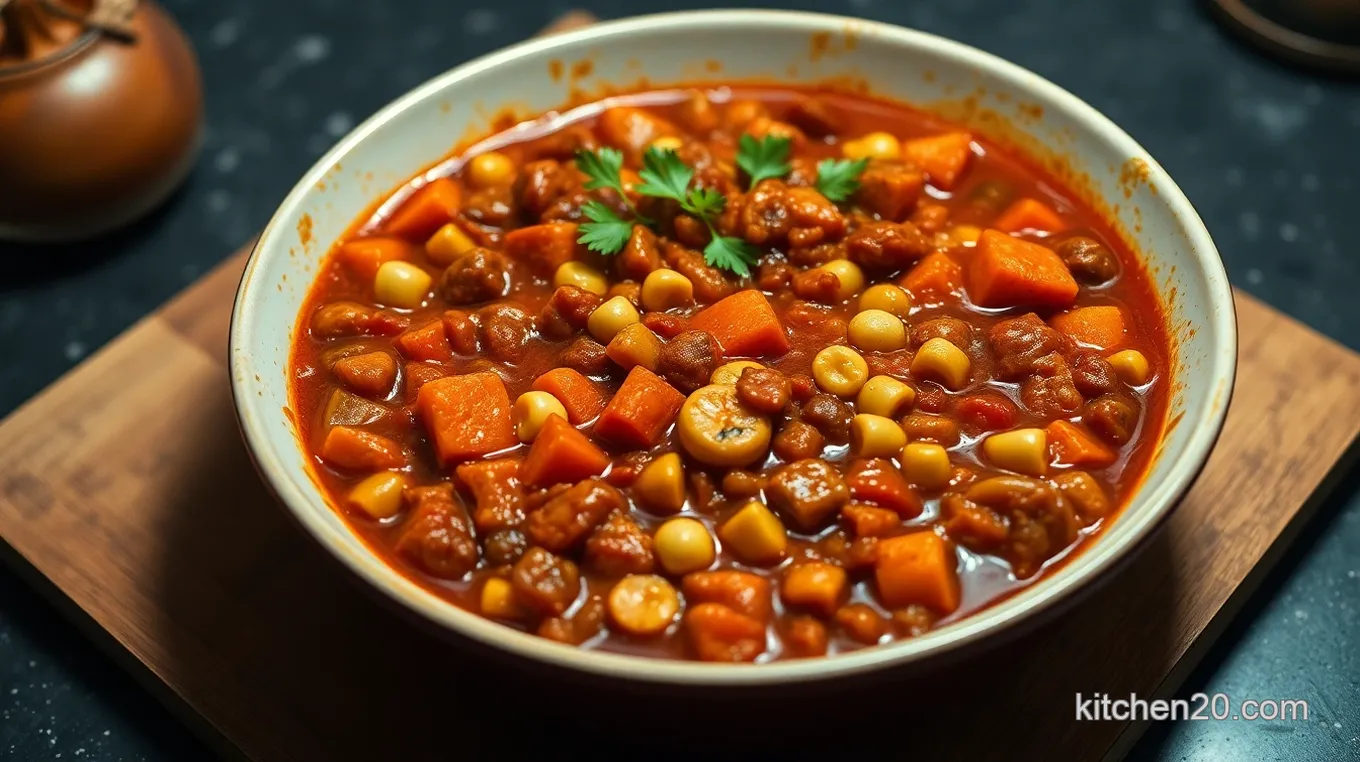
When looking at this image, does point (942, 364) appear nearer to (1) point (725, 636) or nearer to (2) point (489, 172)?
(1) point (725, 636)

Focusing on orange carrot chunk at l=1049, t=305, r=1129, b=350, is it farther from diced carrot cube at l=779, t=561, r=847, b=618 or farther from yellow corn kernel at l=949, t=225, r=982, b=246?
diced carrot cube at l=779, t=561, r=847, b=618

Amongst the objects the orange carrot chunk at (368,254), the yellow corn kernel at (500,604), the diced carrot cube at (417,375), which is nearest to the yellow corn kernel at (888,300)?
the diced carrot cube at (417,375)

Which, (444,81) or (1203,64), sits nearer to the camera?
(444,81)

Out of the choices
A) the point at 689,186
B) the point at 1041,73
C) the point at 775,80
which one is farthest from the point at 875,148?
the point at 1041,73

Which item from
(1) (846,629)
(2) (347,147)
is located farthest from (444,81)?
(1) (846,629)

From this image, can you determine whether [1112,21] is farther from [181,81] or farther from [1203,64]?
[181,81]

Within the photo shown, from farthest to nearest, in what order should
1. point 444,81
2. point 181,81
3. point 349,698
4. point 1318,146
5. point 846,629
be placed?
1. point 1318,146
2. point 181,81
3. point 444,81
4. point 349,698
5. point 846,629
